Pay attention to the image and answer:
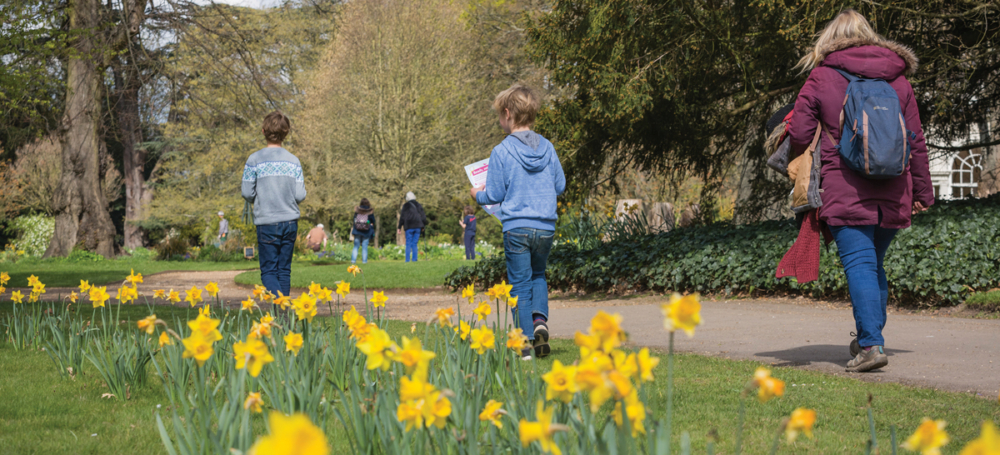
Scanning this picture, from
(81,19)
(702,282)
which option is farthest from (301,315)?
(81,19)

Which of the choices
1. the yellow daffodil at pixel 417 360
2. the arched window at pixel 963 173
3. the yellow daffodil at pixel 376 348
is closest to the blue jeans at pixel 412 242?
the yellow daffodil at pixel 376 348

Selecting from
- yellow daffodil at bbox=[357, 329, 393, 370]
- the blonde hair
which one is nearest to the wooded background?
the blonde hair

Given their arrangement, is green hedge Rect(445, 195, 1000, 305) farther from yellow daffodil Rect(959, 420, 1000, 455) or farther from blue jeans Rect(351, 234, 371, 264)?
blue jeans Rect(351, 234, 371, 264)

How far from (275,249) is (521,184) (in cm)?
230

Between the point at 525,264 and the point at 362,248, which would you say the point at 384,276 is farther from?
the point at 525,264

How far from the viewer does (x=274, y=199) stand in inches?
219

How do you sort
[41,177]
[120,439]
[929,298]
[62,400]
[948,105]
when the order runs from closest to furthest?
[120,439] < [62,400] < [929,298] < [948,105] < [41,177]

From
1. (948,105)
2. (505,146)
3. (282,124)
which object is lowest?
(505,146)

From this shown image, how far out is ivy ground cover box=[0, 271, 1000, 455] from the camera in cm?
146

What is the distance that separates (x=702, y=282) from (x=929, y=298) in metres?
2.24

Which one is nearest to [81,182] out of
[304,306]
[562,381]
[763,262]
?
[763,262]

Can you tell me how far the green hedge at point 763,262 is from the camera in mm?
7023

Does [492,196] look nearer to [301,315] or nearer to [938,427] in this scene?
[301,315]

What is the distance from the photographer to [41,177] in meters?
29.1
